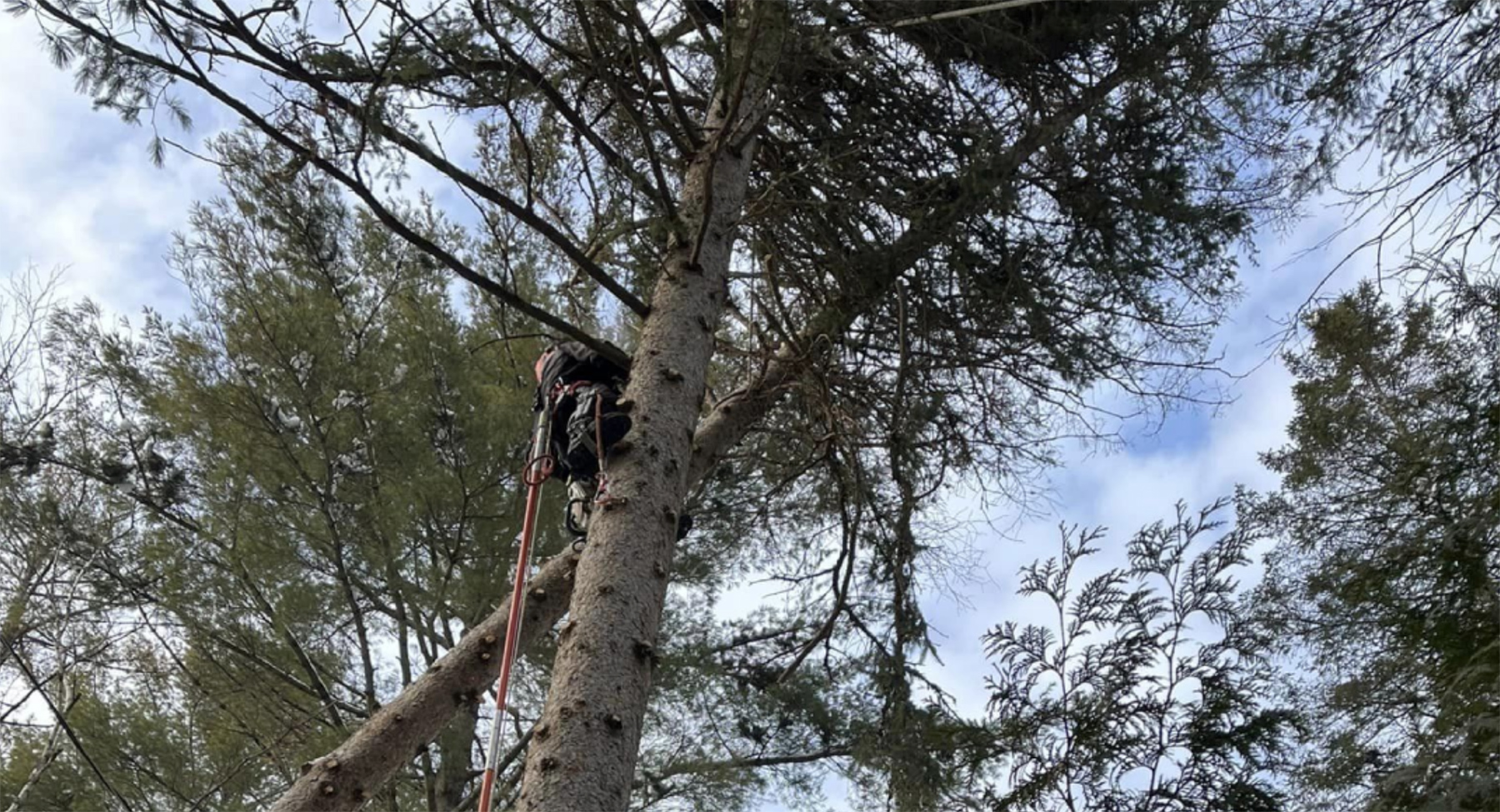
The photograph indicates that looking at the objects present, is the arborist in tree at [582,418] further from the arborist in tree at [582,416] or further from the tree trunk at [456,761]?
the tree trunk at [456,761]

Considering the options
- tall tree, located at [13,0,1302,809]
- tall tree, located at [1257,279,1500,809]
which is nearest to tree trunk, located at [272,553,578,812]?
tall tree, located at [13,0,1302,809]

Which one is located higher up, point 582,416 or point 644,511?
point 582,416

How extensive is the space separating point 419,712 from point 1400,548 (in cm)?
458

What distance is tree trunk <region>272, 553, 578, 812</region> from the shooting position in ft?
9.98

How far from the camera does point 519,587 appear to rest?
2.71 metres

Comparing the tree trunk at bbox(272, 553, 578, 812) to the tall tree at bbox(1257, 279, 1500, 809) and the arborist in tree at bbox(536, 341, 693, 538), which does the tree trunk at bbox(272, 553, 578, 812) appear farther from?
the tall tree at bbox(1257, 279, 1500, 809)

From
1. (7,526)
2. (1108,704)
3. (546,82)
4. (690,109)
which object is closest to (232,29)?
(546,82)

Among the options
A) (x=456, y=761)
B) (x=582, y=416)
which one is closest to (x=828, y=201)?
(x=582, y=416)

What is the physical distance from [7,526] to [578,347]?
542 cm

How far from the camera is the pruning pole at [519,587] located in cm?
237

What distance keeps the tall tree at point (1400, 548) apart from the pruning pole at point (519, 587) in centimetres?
240

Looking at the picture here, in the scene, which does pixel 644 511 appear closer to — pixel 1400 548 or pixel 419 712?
pixel 419 712

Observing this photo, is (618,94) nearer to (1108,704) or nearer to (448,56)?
(448,56)

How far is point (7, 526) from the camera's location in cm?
672
